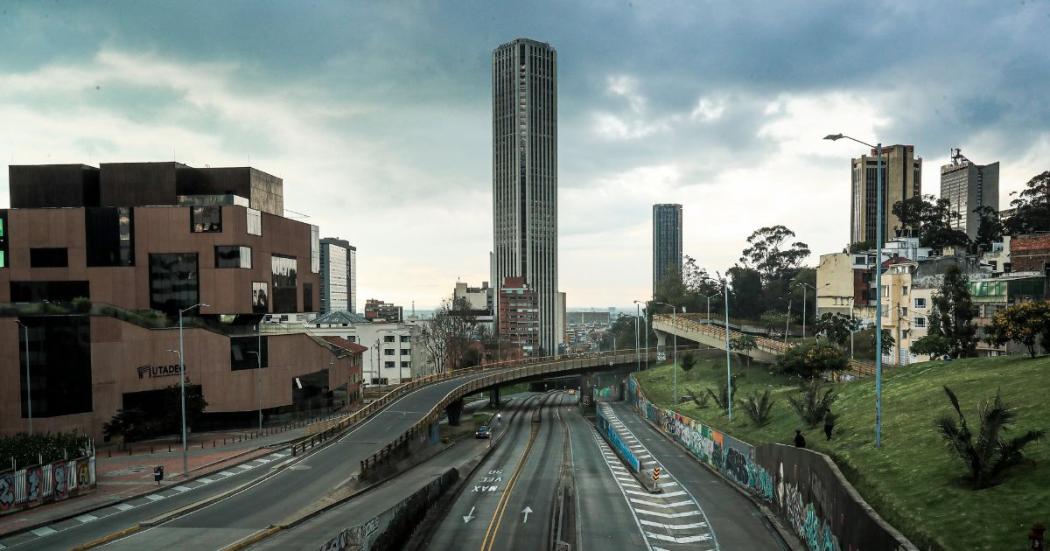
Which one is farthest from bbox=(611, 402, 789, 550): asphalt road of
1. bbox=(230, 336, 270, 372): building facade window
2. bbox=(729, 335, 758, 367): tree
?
bbox=(230, 336, 270, 372): building facade window

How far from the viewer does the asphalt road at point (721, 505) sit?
2637cm

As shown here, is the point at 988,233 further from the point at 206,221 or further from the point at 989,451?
the point at 206,221

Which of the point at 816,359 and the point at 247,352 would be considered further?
Answer: the point at 247,352

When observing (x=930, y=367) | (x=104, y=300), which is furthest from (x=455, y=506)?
(x=104, y=300)

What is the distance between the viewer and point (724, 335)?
81375 mm

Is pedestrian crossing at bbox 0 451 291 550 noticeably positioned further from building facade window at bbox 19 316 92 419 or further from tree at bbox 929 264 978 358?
tree at bbox 929 264 978 358

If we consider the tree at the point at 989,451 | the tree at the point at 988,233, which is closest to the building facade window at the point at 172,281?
the tree at the point at 989,451

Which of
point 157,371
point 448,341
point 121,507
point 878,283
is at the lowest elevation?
point 448,341

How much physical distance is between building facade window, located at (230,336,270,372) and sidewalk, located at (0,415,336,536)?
21.0 ft

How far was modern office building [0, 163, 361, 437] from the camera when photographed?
54219 mm

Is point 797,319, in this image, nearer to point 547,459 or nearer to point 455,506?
point 547,459

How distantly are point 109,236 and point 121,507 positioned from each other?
37507mm

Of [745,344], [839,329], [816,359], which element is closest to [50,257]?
[816,359]

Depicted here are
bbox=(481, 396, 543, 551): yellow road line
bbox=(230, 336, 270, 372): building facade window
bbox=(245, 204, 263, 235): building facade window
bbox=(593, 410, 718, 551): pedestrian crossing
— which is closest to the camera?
bbox=(593, 410, 718, 551): pedestrian crossing
